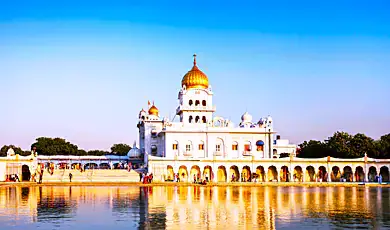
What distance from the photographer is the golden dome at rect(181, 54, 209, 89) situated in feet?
236

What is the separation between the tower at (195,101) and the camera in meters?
71.4

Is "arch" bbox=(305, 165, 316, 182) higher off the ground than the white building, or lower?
lower

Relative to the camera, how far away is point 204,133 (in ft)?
223

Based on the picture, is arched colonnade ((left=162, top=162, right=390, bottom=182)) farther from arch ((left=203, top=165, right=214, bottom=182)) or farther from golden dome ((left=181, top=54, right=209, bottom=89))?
golden dome ((left=181, top=54, right=209, bottom=89))

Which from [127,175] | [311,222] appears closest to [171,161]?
[127,175]

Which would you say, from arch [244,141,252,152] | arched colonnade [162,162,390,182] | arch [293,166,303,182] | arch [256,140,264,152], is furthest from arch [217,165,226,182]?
arch [293,166,303,182]

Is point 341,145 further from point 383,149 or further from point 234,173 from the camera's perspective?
point 234,173

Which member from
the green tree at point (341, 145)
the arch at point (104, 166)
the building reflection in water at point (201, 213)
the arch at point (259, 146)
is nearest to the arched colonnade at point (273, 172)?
the green tree at point (341, 145)

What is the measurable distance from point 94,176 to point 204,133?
601 inches

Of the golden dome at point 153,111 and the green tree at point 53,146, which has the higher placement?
the golden dome at point 153,111

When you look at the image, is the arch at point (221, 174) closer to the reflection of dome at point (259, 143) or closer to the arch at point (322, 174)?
the reflection of dome at point (259, 143)

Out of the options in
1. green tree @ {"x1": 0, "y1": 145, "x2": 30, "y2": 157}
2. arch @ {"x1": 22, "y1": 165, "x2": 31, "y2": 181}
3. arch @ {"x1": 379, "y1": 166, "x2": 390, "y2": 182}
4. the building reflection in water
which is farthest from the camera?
green tree @ {"x1": 0, "y1": 145, "x2": 30, "y2": 157}

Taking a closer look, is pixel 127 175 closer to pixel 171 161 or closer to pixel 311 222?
pixel 171 161

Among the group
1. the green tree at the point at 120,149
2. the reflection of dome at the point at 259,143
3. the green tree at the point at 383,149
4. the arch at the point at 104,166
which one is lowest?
the arch at the point at 104,166
